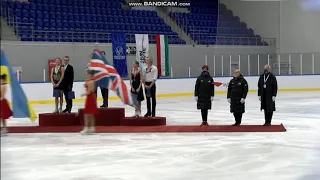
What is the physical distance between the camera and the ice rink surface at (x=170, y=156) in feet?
16.6

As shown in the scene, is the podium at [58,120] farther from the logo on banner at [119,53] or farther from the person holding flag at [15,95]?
the person holding flag at [15,95]

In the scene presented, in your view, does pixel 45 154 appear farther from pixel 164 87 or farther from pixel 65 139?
pixel 164 87

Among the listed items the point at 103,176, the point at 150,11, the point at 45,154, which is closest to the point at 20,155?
the point at 45,154

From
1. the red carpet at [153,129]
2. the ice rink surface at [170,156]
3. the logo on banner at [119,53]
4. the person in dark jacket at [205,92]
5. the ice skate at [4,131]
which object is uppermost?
the logo on banner at [119,53]

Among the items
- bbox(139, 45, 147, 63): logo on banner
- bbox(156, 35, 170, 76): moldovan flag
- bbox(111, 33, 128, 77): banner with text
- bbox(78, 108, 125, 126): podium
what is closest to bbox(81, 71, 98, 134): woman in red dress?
bbox(78, 108, 125, 126): podium

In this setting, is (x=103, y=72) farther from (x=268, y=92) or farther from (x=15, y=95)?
(x=15, y=95)

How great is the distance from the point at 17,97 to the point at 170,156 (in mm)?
5169

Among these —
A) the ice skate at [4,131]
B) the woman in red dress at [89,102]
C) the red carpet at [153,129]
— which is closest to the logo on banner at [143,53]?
the red carpet at [153,129]

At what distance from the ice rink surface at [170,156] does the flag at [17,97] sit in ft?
6.81

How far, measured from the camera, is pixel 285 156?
20.8 ft

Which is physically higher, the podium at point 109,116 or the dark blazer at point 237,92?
the dark blazer at point 237,92

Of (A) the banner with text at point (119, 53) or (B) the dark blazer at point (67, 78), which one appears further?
(A) the banner with text at point (119, 53)

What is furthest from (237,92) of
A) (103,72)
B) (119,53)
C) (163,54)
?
(163,54)

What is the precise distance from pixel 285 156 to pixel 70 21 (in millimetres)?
18389
